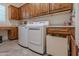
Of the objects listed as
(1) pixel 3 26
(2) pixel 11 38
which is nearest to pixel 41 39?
(2) pixel 11 38

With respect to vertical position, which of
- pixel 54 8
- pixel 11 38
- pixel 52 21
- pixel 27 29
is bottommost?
pixel 11 38

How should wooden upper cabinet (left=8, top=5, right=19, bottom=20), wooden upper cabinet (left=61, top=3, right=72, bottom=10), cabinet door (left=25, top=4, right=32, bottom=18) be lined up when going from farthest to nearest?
wooden upper cabinet (left=8, top=5, right=19, bottom=20), cabinet door (left=25, top=4, right=32, bottom=18), wooden upper cabinet (left=61, top=3, right=72, bottom=10)

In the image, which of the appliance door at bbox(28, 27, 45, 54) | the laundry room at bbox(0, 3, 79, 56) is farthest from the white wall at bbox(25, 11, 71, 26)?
the appliance door at bbox(28, 27, 45, 54)

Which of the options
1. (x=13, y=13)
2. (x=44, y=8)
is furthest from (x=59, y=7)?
(x=13, y=13)

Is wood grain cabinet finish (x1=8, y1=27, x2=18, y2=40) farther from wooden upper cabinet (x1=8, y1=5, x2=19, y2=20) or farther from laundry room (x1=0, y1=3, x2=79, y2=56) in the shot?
wooden upper cabinet (x1=8, y1=5, x2=19, y2=20)

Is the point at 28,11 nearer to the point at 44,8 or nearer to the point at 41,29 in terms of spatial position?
the point at 44,8

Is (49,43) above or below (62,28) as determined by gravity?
below

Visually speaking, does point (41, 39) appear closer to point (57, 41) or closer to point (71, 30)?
point (57, 41)

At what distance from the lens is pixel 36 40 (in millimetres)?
2393

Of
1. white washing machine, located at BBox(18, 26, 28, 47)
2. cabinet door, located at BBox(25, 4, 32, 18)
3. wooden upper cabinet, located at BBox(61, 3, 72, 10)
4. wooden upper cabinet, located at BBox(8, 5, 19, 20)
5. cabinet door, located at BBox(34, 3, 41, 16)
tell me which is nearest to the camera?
wooden upper cabinet, located at BBox(61, 3, 72, 10)

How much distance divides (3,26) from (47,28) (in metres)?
1.81

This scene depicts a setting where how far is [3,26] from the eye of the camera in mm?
3576

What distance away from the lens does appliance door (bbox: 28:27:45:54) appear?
2.25m

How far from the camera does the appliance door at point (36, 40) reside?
7.38 ft
